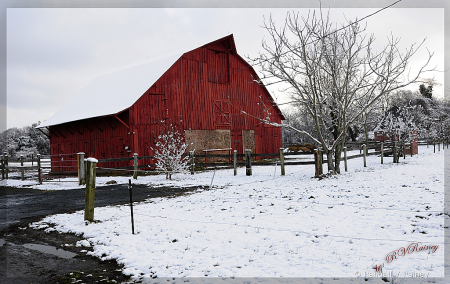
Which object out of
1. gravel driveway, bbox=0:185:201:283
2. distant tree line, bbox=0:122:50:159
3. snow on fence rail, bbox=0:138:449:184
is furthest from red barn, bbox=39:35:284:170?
distant tree line, bbox=0:122:50:159

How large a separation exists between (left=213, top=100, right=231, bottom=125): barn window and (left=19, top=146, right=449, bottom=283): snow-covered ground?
1236cm

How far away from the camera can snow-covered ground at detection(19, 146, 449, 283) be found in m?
4.08

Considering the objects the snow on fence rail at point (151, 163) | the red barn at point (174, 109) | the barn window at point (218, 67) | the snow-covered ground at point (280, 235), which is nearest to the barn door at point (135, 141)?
the red barn at point (174, 109)

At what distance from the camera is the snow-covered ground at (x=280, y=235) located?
4082 mm

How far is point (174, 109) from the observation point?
63.2ft

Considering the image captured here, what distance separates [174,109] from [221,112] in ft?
11.6

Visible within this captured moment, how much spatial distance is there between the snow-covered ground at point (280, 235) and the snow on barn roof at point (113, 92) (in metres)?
11.1

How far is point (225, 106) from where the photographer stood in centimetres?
2170

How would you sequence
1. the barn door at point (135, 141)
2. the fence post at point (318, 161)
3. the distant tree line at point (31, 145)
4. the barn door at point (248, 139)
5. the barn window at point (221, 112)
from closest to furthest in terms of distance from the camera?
the fence post at point (318, 161), the barn door at point (135, 141), the barn window at point (221, 112), the barn door at point (248, 139), the distant tree line at point (31, 145)

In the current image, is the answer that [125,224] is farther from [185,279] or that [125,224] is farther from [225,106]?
[225,106]

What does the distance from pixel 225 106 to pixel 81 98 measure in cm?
1222

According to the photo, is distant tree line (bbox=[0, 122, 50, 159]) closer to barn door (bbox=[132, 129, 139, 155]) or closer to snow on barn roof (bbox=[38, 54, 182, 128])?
snow on barn roof (bbox=[38, 54, 182, 128])

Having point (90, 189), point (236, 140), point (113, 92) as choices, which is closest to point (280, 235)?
point (90, 189)

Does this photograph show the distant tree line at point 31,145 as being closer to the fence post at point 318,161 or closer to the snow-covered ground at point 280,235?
the fence post at point 318,161
